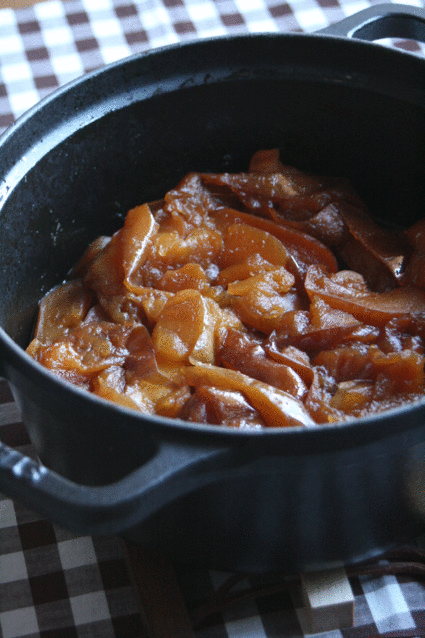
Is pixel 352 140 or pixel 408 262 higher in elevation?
pixel 352 140

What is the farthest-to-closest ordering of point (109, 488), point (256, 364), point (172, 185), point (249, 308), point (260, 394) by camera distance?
point (172, 185) < point (249, 308) < point (256, 364) < point (260, 394) < point (109, 488)

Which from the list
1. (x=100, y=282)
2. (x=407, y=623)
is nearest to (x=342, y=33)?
(x=100, y=282)

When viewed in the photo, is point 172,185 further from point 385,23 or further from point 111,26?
point 111,26

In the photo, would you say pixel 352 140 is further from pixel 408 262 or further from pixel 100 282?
pixel 100 282

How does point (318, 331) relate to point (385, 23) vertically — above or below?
below

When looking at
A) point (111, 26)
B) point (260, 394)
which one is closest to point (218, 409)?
point (260, 394)

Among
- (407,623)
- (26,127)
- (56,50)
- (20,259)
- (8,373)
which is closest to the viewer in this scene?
(8,373)

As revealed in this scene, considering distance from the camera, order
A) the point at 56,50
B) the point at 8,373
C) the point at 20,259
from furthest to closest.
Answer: the point at 56,50 → the point at 20,259 → the point at 8,373

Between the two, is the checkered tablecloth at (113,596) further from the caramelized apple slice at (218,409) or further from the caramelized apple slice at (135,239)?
the caramelized apple slice at (135,239)
